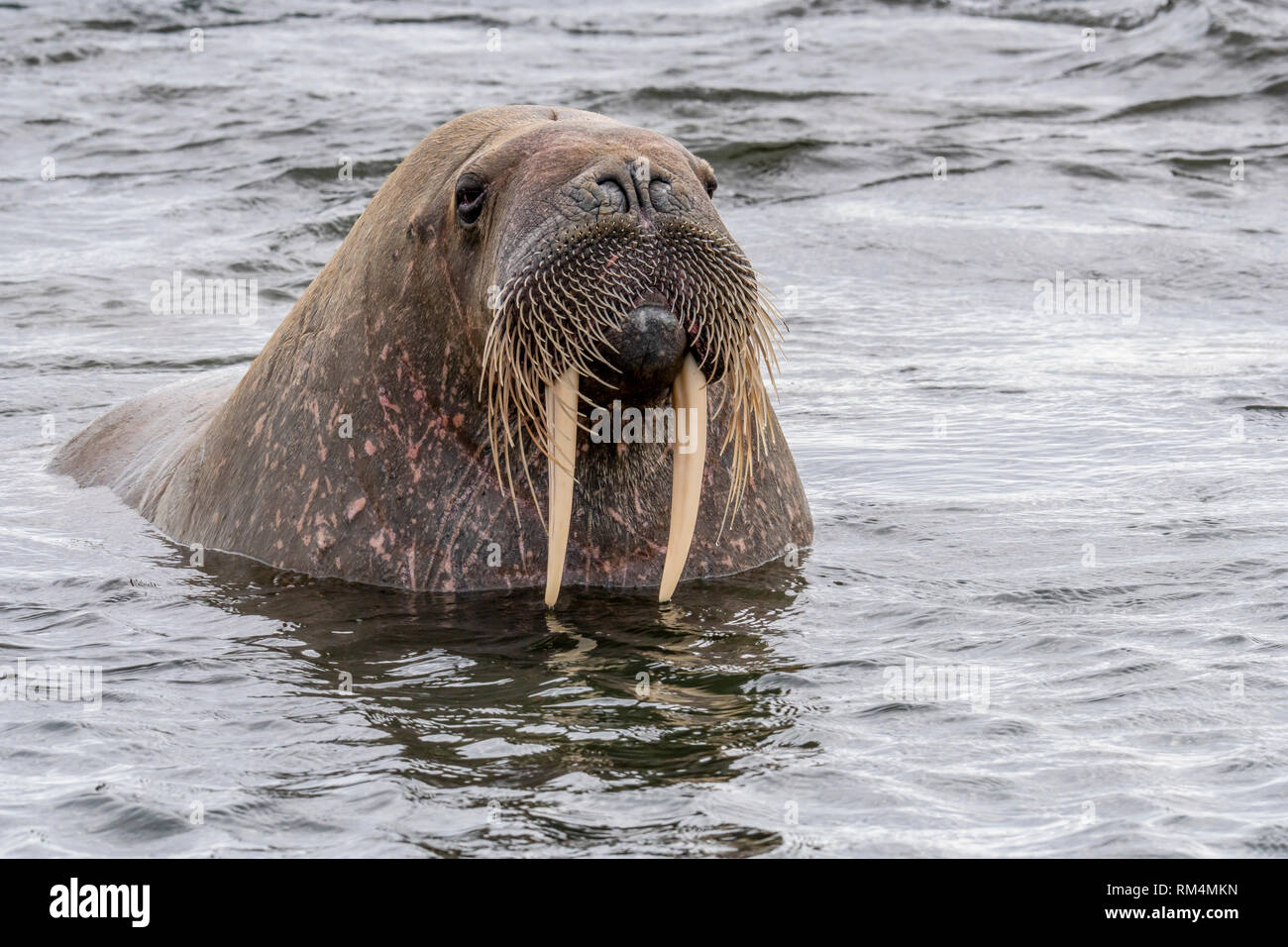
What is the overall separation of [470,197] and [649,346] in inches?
40.0

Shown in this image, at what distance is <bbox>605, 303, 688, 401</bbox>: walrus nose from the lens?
5789mm

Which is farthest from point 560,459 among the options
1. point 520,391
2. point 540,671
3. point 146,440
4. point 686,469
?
point 146,440

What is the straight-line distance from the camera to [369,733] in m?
5.41

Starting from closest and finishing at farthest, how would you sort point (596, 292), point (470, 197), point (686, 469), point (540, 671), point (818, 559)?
point (596, 292)
point (540, 671)
point (686, 469)
point (470, 197)
point (818, 559)

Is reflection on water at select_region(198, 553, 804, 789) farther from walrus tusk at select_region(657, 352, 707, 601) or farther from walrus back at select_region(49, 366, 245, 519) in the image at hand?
walrus back at select_region(49, 366, 245, 519)

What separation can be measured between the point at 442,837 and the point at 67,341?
9.41 meters

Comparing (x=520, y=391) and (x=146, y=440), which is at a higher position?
(x=520, y=391)

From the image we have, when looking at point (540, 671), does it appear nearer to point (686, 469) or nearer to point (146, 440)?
point (686, 469)

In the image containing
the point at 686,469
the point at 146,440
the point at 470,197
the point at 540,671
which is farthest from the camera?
the point at 146,440

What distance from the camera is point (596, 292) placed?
5770 millimetres

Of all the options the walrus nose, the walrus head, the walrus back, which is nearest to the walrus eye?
the walrus head

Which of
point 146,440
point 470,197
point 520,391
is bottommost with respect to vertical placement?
point 146,440

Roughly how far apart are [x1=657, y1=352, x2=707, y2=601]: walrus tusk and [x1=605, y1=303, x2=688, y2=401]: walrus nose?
0.10 meters

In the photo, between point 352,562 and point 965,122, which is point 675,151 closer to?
point 352,562
